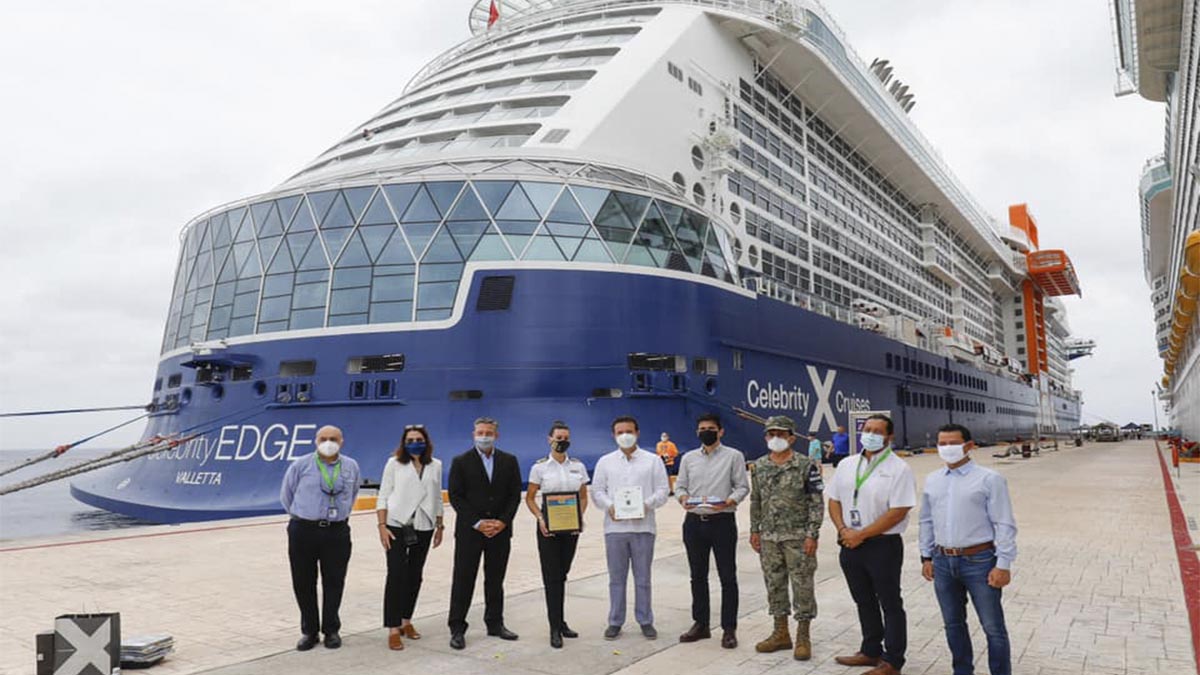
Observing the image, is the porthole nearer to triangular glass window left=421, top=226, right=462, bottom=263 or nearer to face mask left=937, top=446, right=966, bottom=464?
triangular glass window left=421, top=226, right=462, bottom=263

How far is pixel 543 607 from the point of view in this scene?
7.29 meters

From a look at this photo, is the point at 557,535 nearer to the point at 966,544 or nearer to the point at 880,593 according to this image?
the point at 880,593

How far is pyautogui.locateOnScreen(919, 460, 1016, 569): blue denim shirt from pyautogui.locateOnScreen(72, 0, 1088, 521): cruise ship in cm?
1389

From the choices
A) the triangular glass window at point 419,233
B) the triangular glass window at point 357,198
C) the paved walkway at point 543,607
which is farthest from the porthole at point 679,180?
the paved walkway at point 543,607

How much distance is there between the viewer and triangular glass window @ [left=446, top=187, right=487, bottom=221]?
20.1 m

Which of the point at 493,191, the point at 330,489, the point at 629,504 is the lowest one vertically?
the point at 629,504

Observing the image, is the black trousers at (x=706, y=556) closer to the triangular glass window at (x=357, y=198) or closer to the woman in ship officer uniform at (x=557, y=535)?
the woman in ship officer uniform at (x=557, y=535)

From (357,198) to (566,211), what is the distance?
5.57 meters

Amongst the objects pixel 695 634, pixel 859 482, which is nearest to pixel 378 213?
pixel 695 634

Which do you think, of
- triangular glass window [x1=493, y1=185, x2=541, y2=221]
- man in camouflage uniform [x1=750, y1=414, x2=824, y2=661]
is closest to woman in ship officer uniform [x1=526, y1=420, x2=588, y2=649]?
man in camouflage uniform [x1=750, y1=414, x2=824, y2=661]

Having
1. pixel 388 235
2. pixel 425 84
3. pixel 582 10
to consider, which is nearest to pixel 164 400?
pixel 388 235

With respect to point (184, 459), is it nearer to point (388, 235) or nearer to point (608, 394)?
point (388, 235)

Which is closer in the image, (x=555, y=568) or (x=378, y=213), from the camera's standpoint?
(x=555, y=568)

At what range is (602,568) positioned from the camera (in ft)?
30.2
